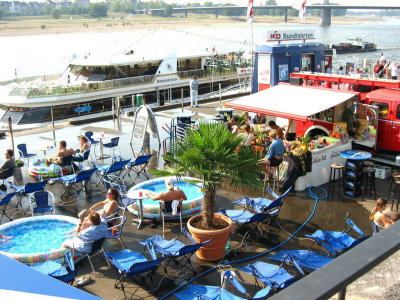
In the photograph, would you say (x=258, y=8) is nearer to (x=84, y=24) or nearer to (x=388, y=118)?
(x=84, y=24)

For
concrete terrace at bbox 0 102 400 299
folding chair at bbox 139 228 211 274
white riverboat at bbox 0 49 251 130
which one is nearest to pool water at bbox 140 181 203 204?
concrete terrace at bbox 0 102 400 299

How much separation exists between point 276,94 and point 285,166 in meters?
3.71

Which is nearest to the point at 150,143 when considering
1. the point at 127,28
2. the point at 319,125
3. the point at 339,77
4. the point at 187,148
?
the point at 319,125

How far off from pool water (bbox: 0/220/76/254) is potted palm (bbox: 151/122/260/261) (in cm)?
261

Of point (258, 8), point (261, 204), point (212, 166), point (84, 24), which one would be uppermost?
point (258, 8)

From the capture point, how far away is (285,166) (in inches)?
439

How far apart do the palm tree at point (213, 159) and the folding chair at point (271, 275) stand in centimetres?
142

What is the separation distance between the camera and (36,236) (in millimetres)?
8922

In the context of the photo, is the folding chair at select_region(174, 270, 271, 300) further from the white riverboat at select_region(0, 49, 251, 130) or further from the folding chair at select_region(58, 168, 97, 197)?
the white riverboat at select_region(0, 49, 251, 130)

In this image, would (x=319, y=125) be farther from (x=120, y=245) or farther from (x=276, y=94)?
(x=120, y=245)

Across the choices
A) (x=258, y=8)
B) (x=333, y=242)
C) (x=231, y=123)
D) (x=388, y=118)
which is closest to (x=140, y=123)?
(x=231, y=123)

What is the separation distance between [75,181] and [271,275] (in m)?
5.88

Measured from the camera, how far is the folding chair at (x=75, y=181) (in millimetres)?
10852

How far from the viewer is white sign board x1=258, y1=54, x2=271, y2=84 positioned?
67.9 ft
